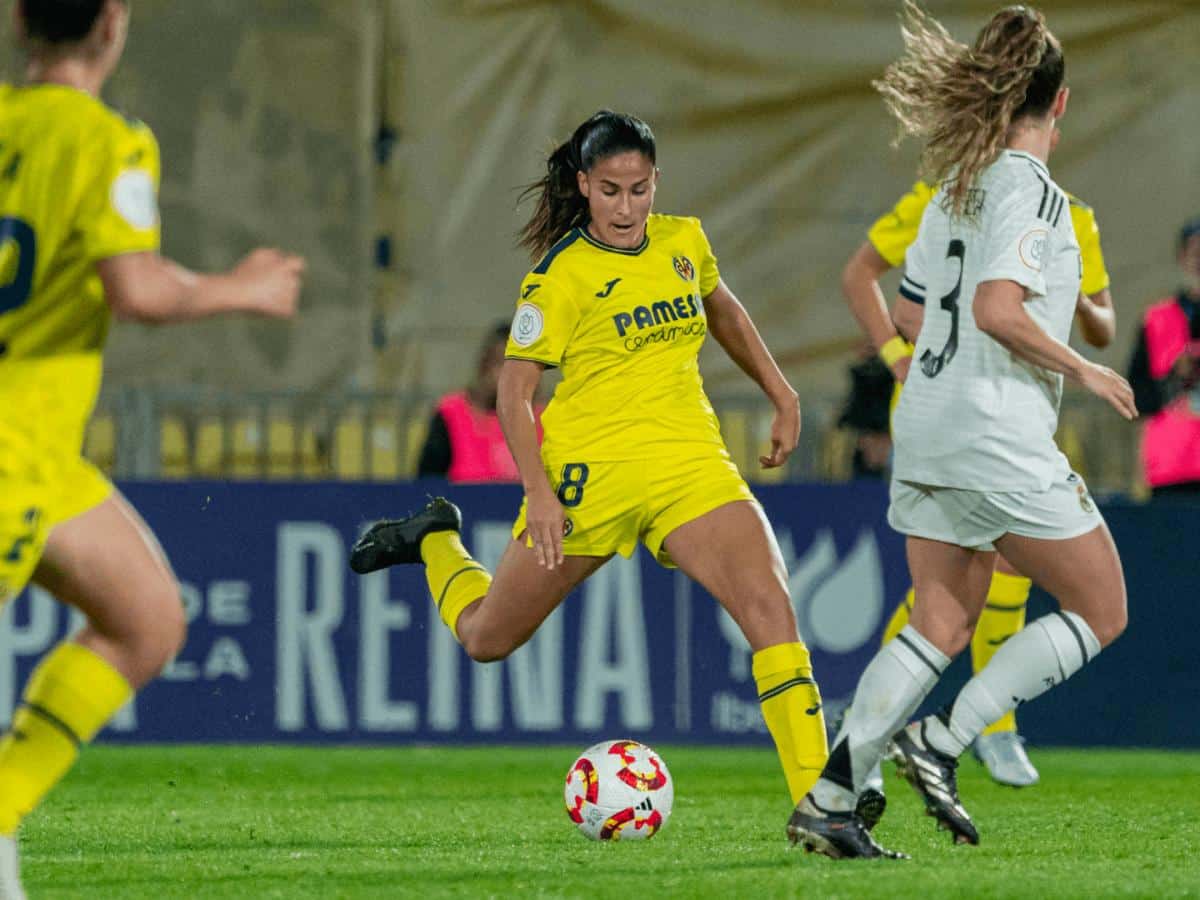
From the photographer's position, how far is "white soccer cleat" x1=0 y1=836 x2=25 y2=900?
4664 millimetres

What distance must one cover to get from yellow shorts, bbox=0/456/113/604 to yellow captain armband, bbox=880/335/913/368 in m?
3.28

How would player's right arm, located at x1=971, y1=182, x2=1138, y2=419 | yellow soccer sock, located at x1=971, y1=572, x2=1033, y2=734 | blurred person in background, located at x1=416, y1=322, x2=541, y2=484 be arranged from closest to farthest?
player's right arm, located at x1=971, y1=182, x2=1138, y2=419 < yellow soccer sock, located at x1=971, y1=572, x2=1033, y2=734 < blurred person in background, located at x1=416, y1=322, x2=541, y2=484

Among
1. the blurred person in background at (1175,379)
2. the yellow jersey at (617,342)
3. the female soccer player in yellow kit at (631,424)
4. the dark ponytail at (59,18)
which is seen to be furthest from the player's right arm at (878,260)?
the dark ponytail at (59,18)

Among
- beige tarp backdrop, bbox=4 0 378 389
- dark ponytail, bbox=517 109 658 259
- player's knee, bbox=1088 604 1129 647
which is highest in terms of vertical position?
beige tarp backdrop, bbox=4 0 378 389

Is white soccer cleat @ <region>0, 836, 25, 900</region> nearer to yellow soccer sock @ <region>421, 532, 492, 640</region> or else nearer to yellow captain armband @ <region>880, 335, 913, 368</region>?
yellow soccer sock @ <region>421, 532, 492, 640</region>

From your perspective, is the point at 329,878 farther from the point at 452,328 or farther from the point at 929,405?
the point at 452,328

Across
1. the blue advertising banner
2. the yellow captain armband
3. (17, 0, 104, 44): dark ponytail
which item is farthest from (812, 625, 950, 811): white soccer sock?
the blue advertising banner

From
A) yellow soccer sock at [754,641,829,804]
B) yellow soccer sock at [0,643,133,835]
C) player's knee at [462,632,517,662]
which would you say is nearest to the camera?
yellow soccer sock at [0,643,133,835]

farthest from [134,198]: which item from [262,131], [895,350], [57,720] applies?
[262,131]

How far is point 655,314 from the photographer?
630 centimetres

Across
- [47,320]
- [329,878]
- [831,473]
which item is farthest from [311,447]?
[47,320]

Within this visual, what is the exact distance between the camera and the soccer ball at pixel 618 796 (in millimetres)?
6461

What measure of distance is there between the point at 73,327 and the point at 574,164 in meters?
2.07

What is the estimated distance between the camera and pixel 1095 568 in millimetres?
5730
